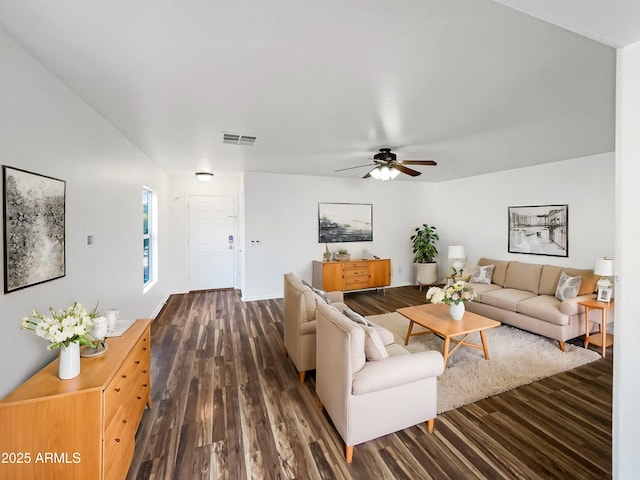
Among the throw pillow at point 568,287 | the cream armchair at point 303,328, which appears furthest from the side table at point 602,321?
the cream armchair at point 303,328

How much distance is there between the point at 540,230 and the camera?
459 centimetres

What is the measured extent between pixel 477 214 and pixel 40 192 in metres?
6.27

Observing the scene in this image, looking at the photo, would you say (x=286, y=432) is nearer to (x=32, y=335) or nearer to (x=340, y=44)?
(x=32, y=335)

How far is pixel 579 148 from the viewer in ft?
11.8

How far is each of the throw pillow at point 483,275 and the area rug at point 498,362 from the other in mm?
1030

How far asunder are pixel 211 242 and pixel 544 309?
18.9 feet

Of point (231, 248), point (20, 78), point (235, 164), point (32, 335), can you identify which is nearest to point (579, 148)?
Answer: point (235, 164)

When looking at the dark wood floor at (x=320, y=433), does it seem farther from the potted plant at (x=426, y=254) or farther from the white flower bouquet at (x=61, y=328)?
the potted plant at (x=426, y=254)

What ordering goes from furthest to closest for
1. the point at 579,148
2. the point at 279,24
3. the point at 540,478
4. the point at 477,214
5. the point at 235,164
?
the point at 477,214 → the point at 235,164 → the point at 579,148 → the point at 540,478 → the point at 279,24

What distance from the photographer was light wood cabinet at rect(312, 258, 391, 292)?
538 centimetres

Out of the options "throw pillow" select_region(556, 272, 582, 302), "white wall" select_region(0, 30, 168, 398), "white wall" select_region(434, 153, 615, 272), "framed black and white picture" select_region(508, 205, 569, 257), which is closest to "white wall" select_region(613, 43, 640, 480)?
"white wall" select_region(0, 30, 168, 398)

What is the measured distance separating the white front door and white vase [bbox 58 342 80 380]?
465 cm

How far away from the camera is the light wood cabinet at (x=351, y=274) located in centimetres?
538

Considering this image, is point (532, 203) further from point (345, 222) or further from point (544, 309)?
point (345, 222)
